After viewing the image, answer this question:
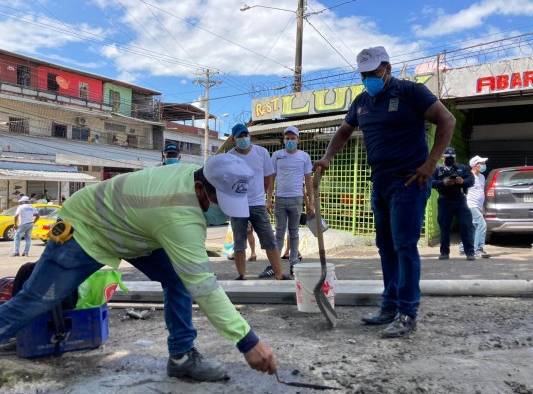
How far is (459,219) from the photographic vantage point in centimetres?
753

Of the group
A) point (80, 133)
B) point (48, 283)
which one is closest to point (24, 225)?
point (48, 283)

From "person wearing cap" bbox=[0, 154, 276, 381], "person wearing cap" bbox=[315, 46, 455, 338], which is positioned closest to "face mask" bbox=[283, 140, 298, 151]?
"person wearing cap" bbox=[315, 46, 455, 338]

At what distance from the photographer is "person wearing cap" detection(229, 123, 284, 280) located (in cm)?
541

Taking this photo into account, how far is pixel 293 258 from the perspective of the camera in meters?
6.05

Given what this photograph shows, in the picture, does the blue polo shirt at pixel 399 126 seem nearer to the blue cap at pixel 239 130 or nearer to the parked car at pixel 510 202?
the blue cap at pixel 239 130

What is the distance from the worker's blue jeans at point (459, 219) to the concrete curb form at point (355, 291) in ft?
10.0

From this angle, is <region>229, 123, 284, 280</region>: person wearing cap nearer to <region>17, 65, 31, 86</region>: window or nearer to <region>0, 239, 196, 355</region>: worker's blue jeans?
<region>0, 239, 196, 355</region>: worker's blue jeans

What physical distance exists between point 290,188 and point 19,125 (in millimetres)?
30727

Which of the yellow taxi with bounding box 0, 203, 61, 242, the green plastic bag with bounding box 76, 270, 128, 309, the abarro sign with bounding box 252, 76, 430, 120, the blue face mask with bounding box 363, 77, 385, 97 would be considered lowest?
the yellow taxi with bounding box 0, 203, 61, 242

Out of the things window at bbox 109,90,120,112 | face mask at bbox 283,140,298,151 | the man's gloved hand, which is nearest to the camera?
the man's gloved hand

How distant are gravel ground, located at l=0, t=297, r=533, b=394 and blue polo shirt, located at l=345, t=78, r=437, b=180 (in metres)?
1.15

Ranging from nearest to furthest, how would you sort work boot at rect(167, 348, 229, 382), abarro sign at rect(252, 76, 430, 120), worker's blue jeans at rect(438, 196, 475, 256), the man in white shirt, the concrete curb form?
work boot at rect(167, 348, 229, 382) < the concrete curb form < worker's blue jeans at rect(438, 196, 475, 256) < the man in white shirt < abarro sign at rect(252, 76, 430, 120)

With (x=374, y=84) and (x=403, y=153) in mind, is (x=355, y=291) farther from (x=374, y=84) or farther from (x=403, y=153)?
(x=374, y=84)

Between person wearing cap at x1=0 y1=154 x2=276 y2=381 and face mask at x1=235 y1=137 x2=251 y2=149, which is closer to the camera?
person wearing cap at x1=0 y1=154 x2=276 y2=381
